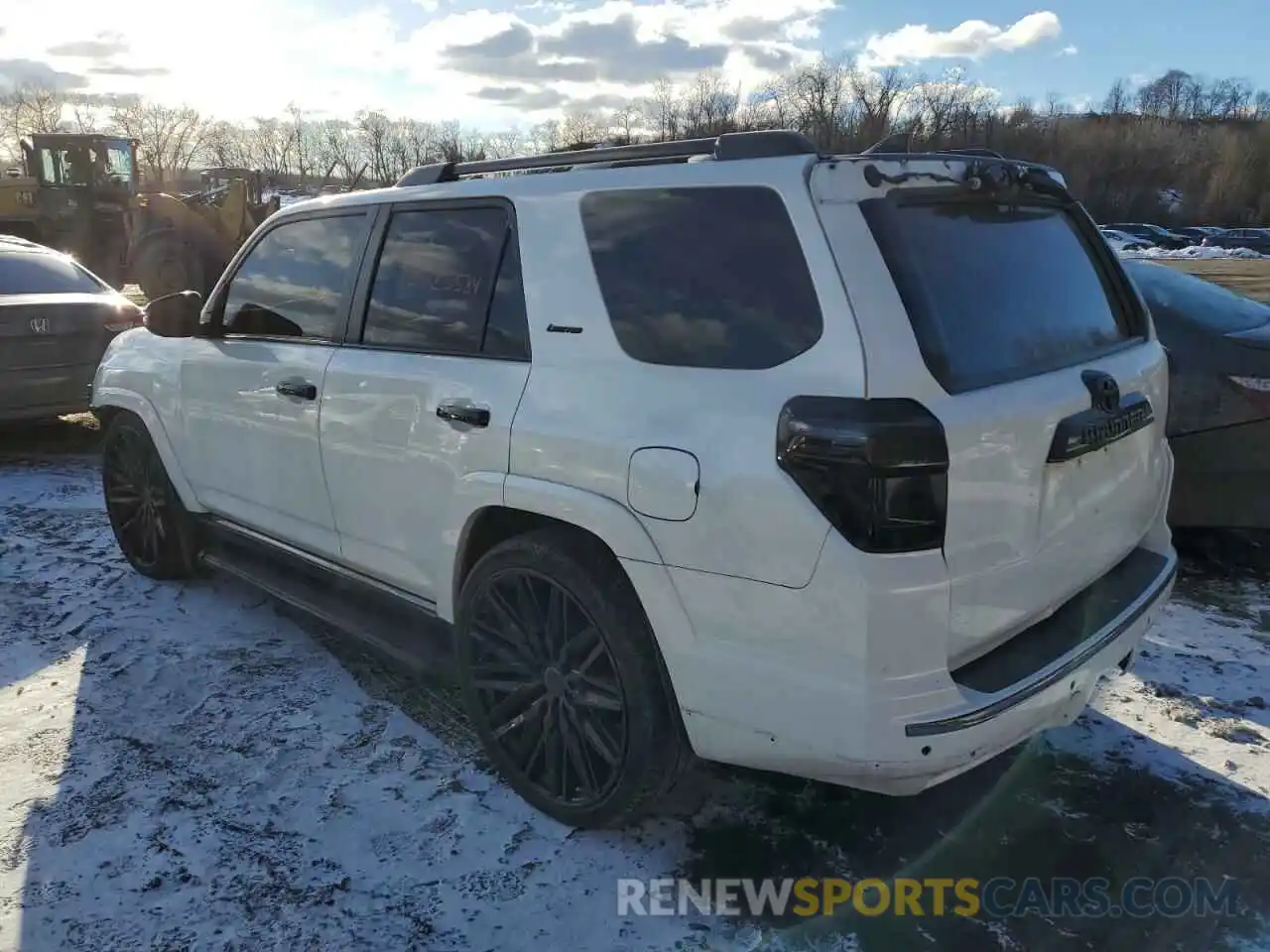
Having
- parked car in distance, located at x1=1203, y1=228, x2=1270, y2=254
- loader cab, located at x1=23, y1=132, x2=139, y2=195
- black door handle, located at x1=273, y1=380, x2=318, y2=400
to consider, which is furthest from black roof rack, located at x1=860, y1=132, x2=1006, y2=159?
parked car in distance, located at x1=1203, y1=228, x2=1270, y2=254

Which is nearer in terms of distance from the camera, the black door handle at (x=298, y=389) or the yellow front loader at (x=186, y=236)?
the black door handle at (x=298, y=389)

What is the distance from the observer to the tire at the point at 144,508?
15.5 ft

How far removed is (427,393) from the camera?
10.3ft

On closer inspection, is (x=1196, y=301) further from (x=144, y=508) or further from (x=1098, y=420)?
(x=144, y=508)

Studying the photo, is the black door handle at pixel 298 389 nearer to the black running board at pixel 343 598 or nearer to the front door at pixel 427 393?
the front door at pixel 427 393

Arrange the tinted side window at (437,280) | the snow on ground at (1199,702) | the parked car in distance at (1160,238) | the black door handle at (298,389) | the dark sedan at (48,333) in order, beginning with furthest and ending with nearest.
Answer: the parked car in distance at (1160,238)
the dark sedan at (48,333)
the black door handle at (298,389)
the snow on ground at (1199,702)
the tinted side window at (437,280)

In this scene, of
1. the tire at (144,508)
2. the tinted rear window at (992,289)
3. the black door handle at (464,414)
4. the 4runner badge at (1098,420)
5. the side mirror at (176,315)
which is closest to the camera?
the tinted rear window at (992,289)

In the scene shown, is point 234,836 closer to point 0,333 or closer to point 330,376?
point 330,376

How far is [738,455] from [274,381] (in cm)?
226

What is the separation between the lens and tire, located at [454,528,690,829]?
2.65m

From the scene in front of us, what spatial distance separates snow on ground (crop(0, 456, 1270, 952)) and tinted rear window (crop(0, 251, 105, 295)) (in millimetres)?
4637

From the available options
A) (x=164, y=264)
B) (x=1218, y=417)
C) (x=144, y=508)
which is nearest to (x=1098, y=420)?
(x=1218, y=417)

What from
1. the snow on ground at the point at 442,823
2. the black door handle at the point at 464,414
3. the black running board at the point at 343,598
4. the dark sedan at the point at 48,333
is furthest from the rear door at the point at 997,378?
the dark sedan at the point at 48,333

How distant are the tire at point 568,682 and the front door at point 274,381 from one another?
983 millimetres
